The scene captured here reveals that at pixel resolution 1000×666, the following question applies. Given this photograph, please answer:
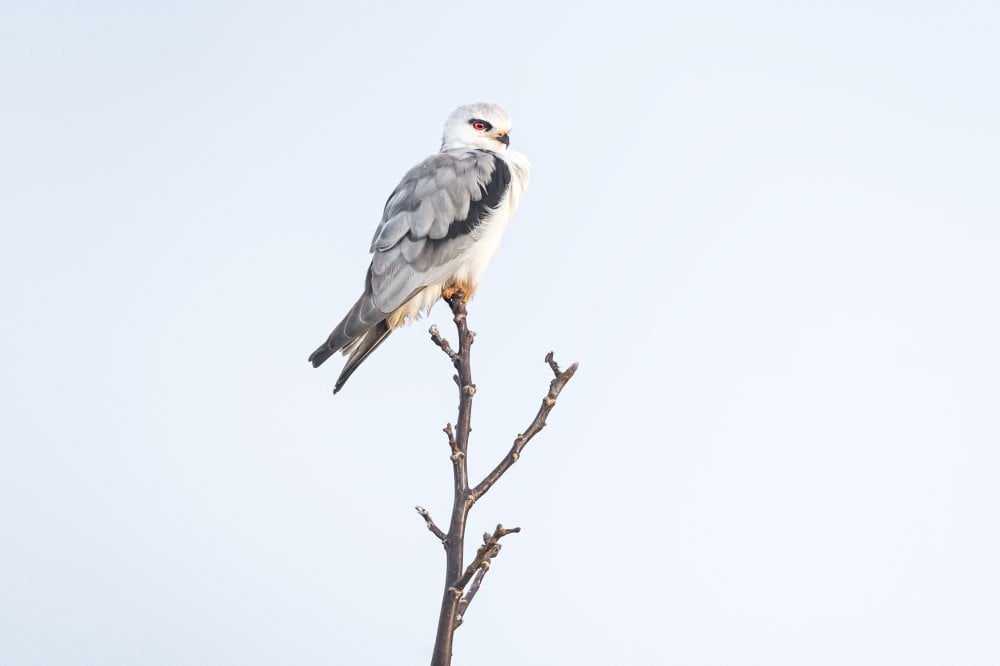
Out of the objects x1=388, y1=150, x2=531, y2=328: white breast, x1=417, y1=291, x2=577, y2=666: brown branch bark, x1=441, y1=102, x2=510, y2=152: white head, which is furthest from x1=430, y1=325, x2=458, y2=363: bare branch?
x1=441, y1=102, x2=510, y2=152: white head

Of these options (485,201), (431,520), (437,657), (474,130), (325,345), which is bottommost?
(437,657)

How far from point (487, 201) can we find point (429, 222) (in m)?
0.44

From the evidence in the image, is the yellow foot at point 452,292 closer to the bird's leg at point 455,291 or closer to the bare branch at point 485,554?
the bird's leg at point 455,291

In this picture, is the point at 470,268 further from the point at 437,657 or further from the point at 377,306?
the point at 437,657

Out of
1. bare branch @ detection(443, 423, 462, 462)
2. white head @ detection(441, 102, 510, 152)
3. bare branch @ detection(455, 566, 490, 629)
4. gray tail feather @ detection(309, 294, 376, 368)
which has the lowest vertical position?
bare branch @ detection(455, 566, 490, 629)

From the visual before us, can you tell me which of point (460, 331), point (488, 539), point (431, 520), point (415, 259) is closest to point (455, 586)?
point (488, 539)

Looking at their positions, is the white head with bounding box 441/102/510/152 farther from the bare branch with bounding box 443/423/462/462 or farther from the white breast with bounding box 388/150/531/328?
the bare branch with bounding box 443/423/462/462

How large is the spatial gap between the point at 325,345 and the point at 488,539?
2.36m

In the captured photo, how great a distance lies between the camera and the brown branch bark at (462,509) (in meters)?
2.97

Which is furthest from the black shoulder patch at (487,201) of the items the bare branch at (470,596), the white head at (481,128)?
the bare branch at (470,596)

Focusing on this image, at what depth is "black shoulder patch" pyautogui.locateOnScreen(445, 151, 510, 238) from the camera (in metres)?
5.93

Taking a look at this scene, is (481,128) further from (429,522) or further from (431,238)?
(429,522)

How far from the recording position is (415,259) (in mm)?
5758

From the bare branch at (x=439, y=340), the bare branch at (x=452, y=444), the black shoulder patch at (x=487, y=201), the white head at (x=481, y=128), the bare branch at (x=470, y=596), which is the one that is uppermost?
the white head at (x=481, y=128)
